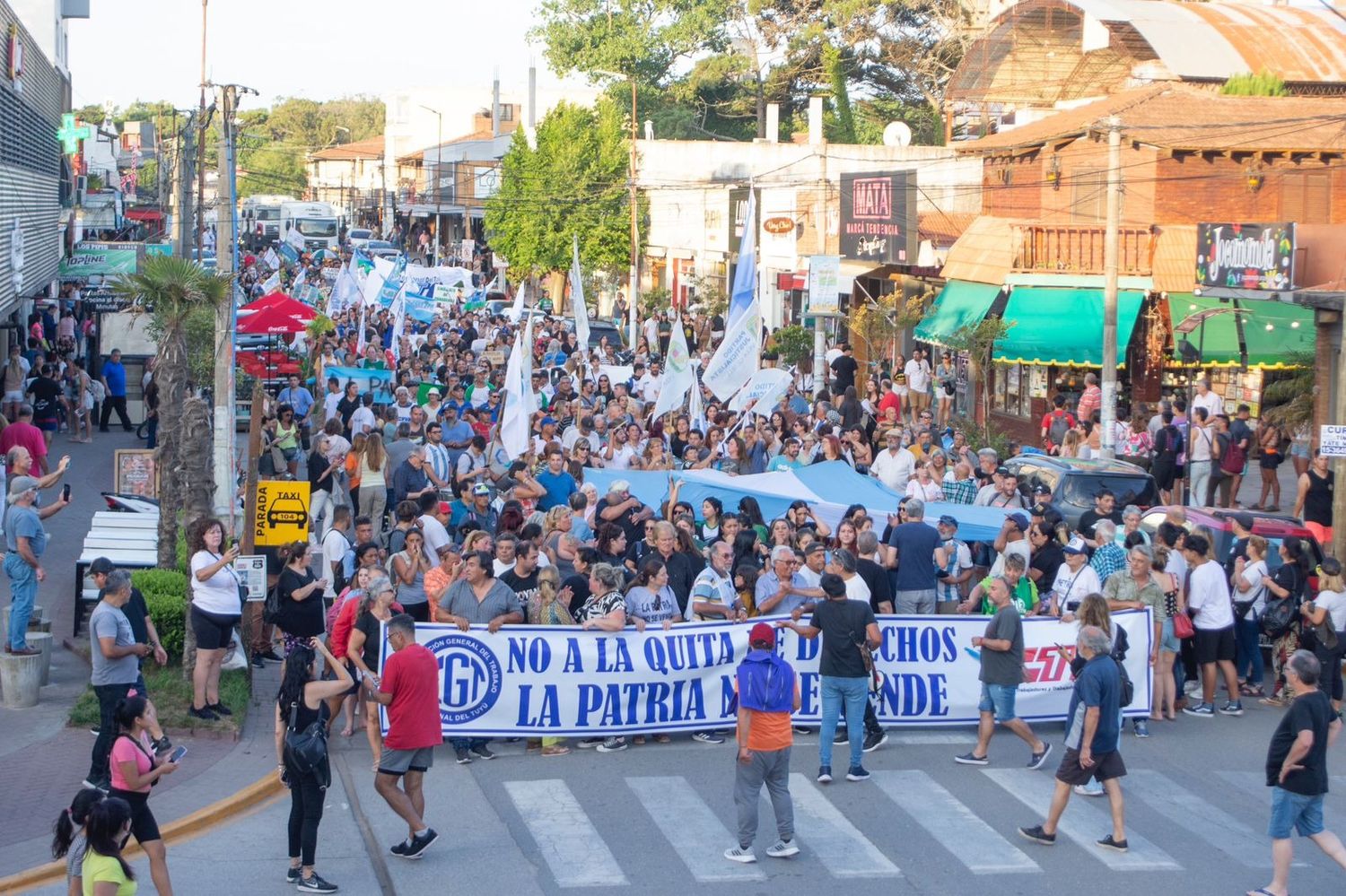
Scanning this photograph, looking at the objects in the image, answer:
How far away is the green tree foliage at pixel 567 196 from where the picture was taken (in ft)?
195

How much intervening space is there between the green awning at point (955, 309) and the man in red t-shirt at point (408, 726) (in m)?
23.2

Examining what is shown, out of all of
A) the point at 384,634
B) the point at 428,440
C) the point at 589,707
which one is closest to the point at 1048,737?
the point at 589,707

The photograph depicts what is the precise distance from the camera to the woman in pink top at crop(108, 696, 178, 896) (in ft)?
26.9

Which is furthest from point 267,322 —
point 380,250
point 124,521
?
point 380,250

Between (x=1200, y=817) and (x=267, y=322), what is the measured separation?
1880cm

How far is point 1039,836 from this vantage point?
1004cm

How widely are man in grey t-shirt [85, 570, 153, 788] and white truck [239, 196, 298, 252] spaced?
7800cm

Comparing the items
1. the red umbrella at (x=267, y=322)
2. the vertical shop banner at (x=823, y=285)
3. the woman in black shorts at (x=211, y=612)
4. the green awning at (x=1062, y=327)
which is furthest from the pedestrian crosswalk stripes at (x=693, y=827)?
the vertical shop banner at (x=823, y=285)

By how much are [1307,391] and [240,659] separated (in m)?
18.9

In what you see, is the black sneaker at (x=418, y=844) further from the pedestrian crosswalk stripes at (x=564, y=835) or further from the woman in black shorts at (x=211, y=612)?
the woman in black shorts at (x=211, y=612)

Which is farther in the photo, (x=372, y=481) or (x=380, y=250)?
(x=380, y=250)

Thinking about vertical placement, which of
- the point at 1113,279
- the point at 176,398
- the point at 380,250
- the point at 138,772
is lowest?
the point at 138,772

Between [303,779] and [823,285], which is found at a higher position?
[823,285]

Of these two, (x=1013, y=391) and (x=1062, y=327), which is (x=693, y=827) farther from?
(x=1013, y=391)
